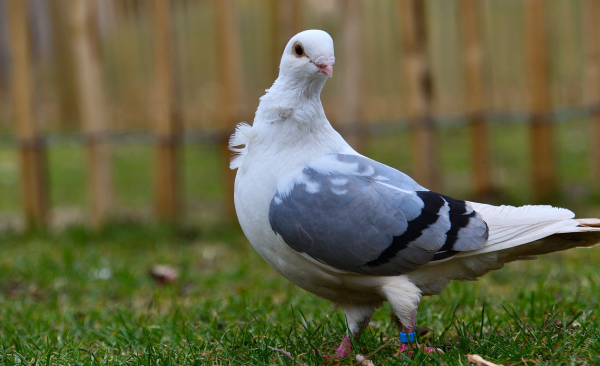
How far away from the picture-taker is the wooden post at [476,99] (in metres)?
6.53

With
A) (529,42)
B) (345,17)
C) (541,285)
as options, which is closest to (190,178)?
(345,17)

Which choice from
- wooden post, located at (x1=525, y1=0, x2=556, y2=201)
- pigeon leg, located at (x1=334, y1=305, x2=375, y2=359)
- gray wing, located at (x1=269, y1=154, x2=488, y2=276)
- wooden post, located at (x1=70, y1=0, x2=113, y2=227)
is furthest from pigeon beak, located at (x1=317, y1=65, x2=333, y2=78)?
wooden post, located at (x1=525, y1=0, x2=556, y2=201)

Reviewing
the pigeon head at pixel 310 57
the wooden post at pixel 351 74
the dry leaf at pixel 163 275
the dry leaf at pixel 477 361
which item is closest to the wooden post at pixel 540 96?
the wooden post at pixel 351 74

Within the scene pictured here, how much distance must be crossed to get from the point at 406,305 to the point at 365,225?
0.35 m

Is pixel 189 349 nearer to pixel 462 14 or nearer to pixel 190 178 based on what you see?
pixel 462 14

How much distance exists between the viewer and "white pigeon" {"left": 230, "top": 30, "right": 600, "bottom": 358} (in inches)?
102

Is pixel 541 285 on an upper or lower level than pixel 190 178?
upper

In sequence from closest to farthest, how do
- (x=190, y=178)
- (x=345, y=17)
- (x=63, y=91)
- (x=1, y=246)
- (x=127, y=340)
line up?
(x=127, y=340)
(x=1, y=246)
(x=345, y=17)
(x=190, y=178)
(x=63, y=91)

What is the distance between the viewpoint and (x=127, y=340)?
3156 millimetres

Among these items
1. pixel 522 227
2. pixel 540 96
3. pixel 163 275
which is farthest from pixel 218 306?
pixel 540 96

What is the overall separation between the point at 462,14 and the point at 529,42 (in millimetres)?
716

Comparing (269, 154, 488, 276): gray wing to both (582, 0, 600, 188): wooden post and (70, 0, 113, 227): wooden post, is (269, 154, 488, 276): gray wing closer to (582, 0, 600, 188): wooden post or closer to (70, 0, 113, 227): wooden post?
(70, 0, 113, 227): wooden post

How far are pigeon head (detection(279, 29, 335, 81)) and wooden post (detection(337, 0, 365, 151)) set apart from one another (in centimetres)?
358

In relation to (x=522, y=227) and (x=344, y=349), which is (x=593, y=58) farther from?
(x=344, y=349)
